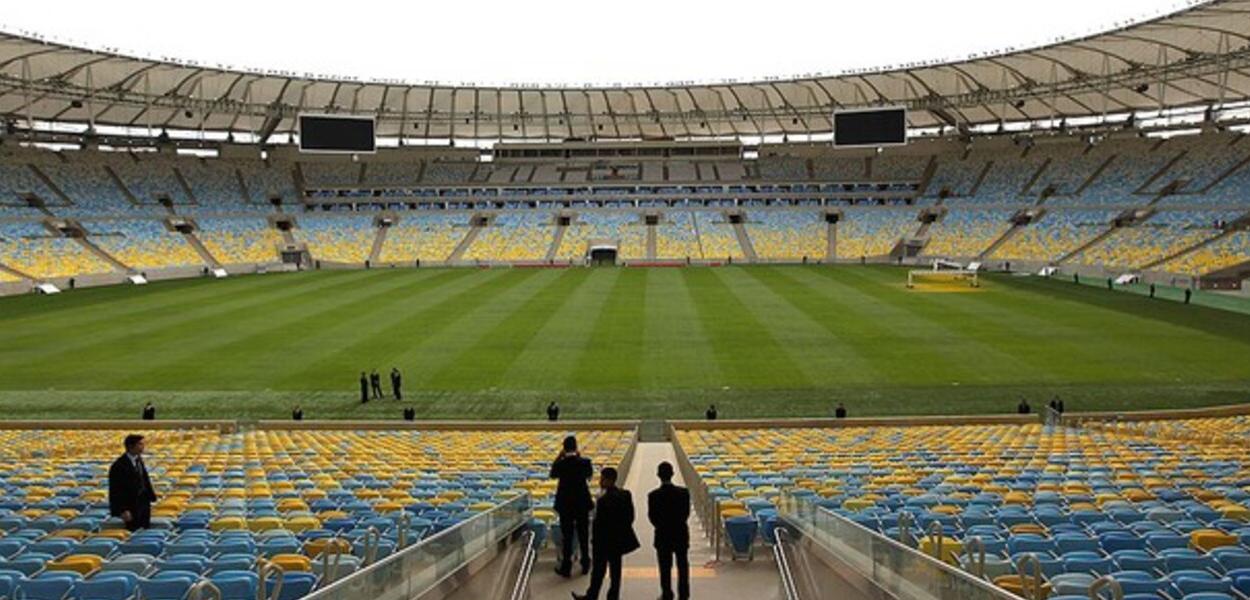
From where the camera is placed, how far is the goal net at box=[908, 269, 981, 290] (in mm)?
54188

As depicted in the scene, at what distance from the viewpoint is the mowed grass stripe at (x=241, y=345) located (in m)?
29.1

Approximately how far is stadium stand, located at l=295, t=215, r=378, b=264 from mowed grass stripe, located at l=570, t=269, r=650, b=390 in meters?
34.5

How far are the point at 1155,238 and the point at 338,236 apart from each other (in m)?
61.2

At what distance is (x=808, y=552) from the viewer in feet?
26.5

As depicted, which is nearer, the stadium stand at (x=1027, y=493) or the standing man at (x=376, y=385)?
the stadium stand at (x=1027, y=493)

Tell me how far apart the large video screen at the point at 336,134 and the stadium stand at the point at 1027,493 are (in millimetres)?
54412

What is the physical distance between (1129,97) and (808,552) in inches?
2775

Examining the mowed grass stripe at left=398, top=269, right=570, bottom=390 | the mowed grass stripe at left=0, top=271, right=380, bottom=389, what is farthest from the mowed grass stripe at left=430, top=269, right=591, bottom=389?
the mowed grass stripe at left=0, top=271, right=380, bottom=389

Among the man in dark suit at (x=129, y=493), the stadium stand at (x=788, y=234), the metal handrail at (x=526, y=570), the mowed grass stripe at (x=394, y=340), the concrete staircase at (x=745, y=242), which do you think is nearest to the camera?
the metal handrail at (x=526, y=570)

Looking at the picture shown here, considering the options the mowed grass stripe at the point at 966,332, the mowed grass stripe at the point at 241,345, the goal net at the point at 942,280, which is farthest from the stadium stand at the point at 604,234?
the mowed grass stripe at the point at 241,345

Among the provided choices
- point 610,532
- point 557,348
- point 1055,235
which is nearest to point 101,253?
point 557,348

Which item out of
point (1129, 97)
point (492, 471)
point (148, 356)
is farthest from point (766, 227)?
point (492, 471)

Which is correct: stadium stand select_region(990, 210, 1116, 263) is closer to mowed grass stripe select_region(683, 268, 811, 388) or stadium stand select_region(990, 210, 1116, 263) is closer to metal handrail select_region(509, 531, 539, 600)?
mowed grass stripe select_region(683, 268, 811, 388)

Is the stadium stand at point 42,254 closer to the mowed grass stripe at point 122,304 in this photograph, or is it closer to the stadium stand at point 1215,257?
the mowed grass stripe at point 122,304
